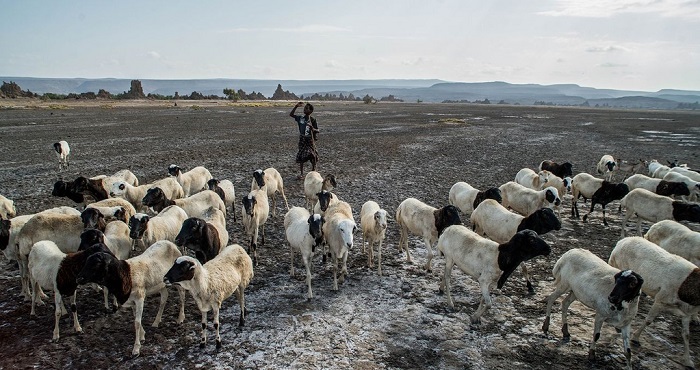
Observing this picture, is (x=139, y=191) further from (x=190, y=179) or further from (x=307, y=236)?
(x=307, y=236)

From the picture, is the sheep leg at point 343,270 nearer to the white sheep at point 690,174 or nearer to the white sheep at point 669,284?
the white sheep at point 669,284

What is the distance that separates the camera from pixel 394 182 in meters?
17.1

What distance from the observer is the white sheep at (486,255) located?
272 inches

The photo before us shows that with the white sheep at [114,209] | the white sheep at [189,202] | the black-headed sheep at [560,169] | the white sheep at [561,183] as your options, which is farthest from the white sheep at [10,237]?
the black-headed sheep at [560,169]

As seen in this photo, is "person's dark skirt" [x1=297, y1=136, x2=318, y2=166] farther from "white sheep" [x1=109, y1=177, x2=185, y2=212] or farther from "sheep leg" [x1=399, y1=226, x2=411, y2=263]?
"sheep leg" [x1=399, y1=226, x2=411, y2=263]

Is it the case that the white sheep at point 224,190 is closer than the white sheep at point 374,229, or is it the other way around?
the white sheep at point 374,229

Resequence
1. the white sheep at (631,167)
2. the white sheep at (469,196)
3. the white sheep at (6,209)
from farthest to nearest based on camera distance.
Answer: the white sheep at (631,167) → the white sheep at (469,196) → the white sheep at (6,209)

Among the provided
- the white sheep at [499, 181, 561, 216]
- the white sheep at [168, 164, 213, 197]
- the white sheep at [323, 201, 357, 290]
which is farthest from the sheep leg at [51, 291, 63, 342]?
the white sheep at [499, 181, 561, 216]

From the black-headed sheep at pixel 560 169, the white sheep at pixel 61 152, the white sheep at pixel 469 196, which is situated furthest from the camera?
the white sheep at pixel 61 152

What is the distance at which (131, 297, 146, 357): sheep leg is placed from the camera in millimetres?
6099

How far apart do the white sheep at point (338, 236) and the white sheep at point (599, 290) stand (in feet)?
12.2

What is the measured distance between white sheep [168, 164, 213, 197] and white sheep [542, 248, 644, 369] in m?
10.9

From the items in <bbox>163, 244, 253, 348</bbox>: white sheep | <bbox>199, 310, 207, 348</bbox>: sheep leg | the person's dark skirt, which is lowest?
<bbox>199, 310, 207, 348</bbox>: sheep leg

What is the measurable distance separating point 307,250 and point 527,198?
23.4 ft
